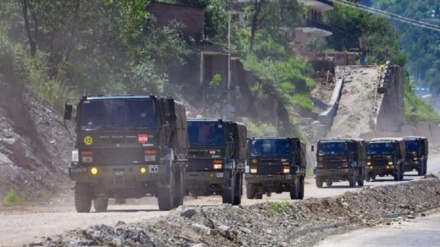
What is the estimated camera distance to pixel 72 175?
30.4 m

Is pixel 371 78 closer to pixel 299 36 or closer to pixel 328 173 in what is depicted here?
pixel 299 36

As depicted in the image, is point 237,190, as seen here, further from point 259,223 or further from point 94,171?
point 94,171

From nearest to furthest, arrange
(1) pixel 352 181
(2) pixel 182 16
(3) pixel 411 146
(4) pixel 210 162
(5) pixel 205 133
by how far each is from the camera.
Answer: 1. (4) pixel 210 162
2. (5) pixel 205 133
3. (1) pixel 352 181
4. (3) pixel 411 146
5. (2) pixel 182 16

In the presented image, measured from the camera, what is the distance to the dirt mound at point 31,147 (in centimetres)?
3828

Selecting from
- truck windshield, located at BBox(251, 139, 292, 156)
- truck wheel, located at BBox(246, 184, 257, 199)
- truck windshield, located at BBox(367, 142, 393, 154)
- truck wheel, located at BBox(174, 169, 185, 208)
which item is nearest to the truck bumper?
truck wheel, located at BBox(174, 169, 185, 208)

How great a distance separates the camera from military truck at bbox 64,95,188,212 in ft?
98.5

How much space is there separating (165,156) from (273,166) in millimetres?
13333

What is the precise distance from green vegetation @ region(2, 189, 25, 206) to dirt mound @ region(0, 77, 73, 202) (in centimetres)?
21

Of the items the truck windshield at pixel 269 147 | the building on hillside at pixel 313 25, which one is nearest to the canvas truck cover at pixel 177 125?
the truck windshield at pixel 269 147

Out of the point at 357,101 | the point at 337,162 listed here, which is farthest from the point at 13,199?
the point at 357,101

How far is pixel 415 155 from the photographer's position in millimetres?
73750

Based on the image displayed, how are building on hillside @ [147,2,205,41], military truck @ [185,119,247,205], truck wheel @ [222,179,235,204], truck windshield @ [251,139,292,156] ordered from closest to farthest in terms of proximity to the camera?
military truck @ [185,119,247,205], truck wheel @ [222,179,235,204], truck windshield @ [251,139,292,156], building on hillside @ [147,2,205,41]

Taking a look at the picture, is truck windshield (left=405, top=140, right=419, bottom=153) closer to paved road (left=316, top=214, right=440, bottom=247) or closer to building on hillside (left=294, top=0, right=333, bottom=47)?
paved road (left=316, top=214, right=440, bottom=247)

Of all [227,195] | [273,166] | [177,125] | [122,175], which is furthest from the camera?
[273,166]
